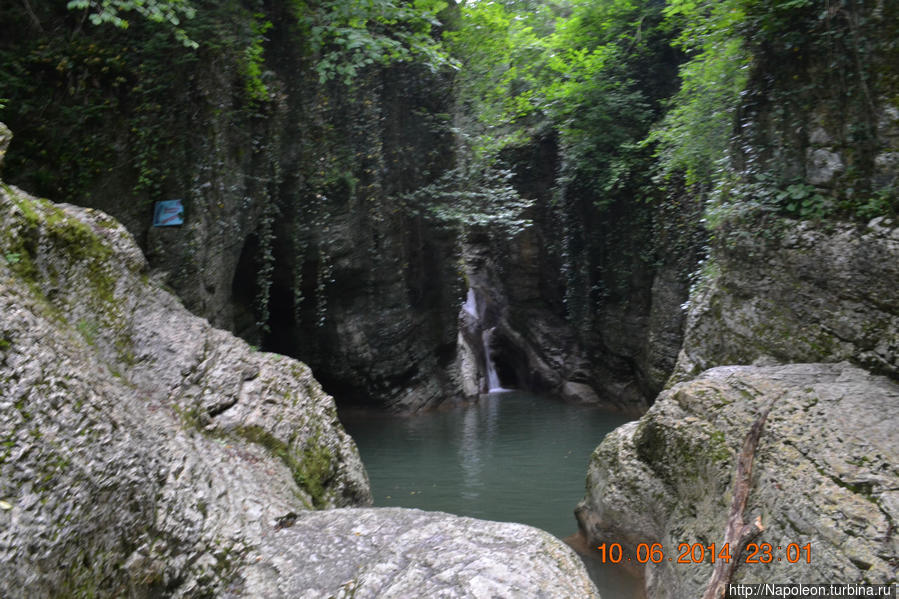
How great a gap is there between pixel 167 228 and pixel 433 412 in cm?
846

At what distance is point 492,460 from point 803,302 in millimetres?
5313

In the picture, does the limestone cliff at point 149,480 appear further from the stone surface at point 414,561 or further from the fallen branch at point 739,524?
the fallen branch at point 739,524

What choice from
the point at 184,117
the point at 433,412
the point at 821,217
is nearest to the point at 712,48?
the point at 821,217

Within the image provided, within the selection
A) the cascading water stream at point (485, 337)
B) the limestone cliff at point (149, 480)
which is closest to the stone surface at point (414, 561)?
the limestone cliff at point (149, 480)

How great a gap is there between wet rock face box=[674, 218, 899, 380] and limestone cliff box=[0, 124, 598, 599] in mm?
3150

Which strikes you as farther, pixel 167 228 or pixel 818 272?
pixel 167 228

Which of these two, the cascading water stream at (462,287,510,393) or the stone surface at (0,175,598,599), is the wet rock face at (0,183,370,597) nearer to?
the stone surface at (0,175,598,599)

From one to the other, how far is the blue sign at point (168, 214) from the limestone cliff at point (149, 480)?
1857mm

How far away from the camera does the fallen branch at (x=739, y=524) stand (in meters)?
3.55

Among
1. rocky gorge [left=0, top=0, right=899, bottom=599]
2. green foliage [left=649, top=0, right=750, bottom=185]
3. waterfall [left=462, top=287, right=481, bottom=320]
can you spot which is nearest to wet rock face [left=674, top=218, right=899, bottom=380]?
rocky gorge [left=0, top=0, right=899, bottom=599]

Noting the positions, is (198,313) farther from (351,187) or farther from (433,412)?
(433,412)

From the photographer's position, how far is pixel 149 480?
3.02 meters

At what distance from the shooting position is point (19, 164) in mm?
5633

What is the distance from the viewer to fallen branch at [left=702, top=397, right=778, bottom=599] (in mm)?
3553
